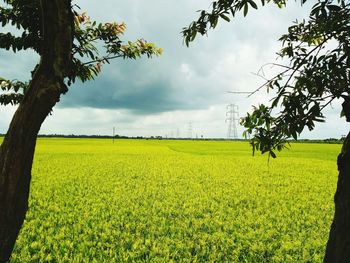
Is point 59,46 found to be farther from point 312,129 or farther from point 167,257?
point 167,257

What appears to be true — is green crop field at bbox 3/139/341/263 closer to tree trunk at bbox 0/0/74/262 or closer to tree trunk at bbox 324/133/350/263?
tree trunk at bbox 324/133/350/263

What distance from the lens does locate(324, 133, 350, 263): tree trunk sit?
2.22 meters

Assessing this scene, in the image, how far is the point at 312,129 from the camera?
2.13 metres

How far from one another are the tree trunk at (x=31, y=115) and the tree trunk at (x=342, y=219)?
8.08ft

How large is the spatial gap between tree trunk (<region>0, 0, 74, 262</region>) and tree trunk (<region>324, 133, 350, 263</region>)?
2.46 metres

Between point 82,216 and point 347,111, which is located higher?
point 347,111

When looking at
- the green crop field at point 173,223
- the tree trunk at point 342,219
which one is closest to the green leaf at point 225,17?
the tree trunk at point 342,219

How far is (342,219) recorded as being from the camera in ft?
7.38

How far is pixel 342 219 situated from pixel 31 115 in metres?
2.66

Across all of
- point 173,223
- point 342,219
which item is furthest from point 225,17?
point 173,223

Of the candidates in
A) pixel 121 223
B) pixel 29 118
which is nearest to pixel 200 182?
pixel 121 223

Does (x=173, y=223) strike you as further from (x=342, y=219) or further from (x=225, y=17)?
(x=225, y=17)

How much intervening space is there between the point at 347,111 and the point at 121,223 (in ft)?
21.9

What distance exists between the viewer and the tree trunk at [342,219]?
2217 mm
